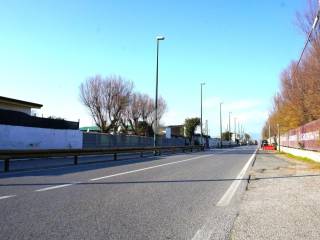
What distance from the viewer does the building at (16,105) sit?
42.9 m

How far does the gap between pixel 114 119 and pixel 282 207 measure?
5681cm

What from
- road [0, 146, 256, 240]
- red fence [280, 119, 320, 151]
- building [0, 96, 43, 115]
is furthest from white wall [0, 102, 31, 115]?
road [0, 146, 256, 240]

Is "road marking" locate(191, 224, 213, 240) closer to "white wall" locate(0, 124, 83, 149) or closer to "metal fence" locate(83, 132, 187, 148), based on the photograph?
"white wall" locate(0, 124, 83, 149)

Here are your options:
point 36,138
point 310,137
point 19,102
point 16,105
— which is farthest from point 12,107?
point 310,137

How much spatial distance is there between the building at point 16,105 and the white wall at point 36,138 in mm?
8943

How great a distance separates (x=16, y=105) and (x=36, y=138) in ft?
43.9

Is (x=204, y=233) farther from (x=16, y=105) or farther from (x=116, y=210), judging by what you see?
(x=16, y=105)

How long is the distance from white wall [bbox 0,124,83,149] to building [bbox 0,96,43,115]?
8943 millimetres

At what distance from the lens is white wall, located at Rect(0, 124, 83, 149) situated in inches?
1182

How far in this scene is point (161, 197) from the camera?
9742 mm

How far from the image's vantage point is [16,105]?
45.3 m

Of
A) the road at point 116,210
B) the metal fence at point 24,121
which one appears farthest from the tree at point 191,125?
the road at point 116,210

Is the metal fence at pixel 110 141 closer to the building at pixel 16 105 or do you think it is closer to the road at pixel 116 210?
the building at pixel 16 105

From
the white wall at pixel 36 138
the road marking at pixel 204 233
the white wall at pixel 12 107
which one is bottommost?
the road marking at pixel 204 233
